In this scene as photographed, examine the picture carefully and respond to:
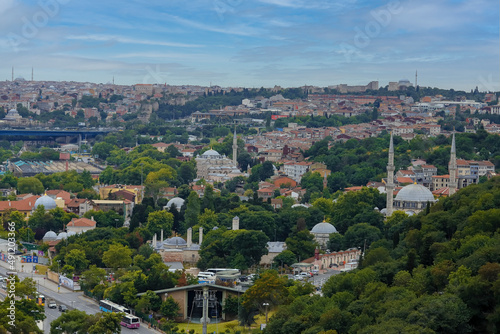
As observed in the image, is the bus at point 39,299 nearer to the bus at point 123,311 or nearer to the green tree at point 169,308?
the bus at point 123,311

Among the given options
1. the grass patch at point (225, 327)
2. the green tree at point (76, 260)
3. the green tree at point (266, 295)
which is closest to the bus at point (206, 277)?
the grass patch at point (225, 327)

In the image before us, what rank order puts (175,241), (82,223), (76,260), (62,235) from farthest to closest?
1. (82,223)
2. (62,235)
3. (175,241)
4. (76,260)

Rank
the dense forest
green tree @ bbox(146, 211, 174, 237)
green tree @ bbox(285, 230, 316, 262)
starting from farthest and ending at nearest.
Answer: green tree @ bbox(146, 211, 174, 237)
green tree @ bbox(285, 230, 316, 262)
the dense forest

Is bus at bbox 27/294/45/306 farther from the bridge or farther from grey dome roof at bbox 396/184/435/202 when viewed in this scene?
the bridge

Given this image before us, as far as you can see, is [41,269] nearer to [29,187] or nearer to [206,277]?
[206,277]

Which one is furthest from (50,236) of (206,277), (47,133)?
(47,133)

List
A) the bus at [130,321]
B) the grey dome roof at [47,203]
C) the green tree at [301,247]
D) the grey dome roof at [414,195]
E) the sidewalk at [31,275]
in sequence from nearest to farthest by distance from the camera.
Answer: the bus at [130,321] < the sidewalk at [31,275] < the green tree at [301,247] < the grey dome roof at [414,195] < the grey dome roof at [47,203]

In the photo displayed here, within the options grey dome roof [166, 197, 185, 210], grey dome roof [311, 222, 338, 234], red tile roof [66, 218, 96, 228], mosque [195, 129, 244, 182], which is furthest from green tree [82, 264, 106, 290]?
mosque [195, 129, 244, 182]
